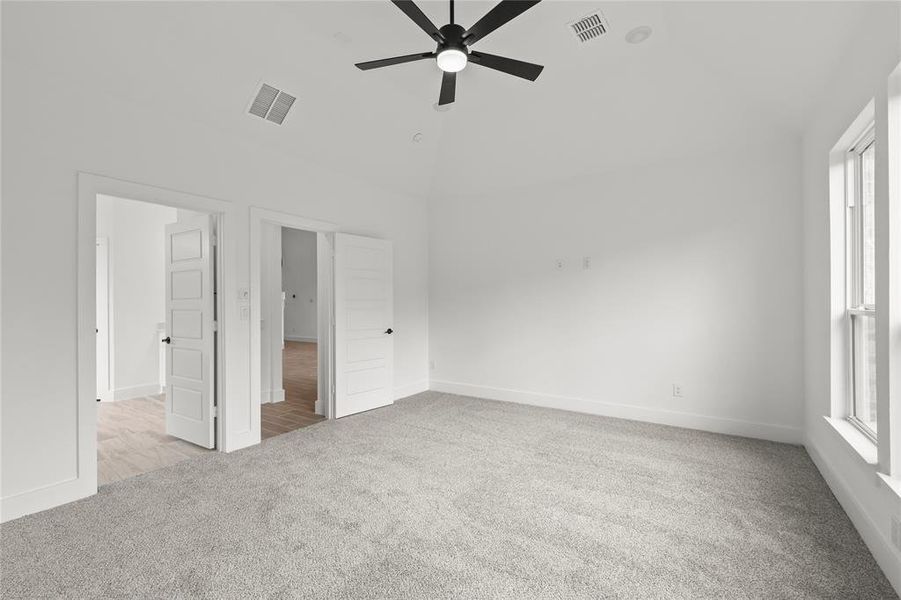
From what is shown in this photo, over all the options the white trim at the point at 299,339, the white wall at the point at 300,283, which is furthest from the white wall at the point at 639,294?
the white wall at the point at 300,283

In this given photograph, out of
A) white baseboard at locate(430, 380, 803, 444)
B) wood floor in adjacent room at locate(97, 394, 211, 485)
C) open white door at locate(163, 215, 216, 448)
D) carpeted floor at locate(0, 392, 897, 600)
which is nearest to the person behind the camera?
carpeted floor at locate(0, 392, 897, 600)

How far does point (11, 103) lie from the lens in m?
2.54

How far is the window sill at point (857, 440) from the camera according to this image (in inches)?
89.8

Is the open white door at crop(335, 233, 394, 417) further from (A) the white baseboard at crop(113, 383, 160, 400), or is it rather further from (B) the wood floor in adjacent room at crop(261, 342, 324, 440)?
(A) the white baseboard at crop(113, 383, 160, 400)

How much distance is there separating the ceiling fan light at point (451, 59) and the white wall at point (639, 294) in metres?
2.61

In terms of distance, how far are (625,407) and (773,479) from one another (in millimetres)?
1660

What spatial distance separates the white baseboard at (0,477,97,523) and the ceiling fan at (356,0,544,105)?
11.1 feet

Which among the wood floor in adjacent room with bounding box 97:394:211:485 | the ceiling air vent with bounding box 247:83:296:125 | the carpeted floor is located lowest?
the wood floor in adjacent room with bounding box 97:394:211:485

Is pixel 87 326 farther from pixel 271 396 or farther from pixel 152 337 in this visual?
pixel 152 337

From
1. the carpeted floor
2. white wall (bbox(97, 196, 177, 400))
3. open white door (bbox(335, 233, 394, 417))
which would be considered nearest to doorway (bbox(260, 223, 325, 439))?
open white door (bbox(335, 233, 394, 417))

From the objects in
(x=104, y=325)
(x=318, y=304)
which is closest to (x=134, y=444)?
(x=318, y=304)

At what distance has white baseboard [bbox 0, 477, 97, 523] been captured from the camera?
2.53 m

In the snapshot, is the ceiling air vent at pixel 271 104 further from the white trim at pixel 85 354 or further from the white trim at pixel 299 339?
the white trim at pixel 299 339

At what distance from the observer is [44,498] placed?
105 inches
